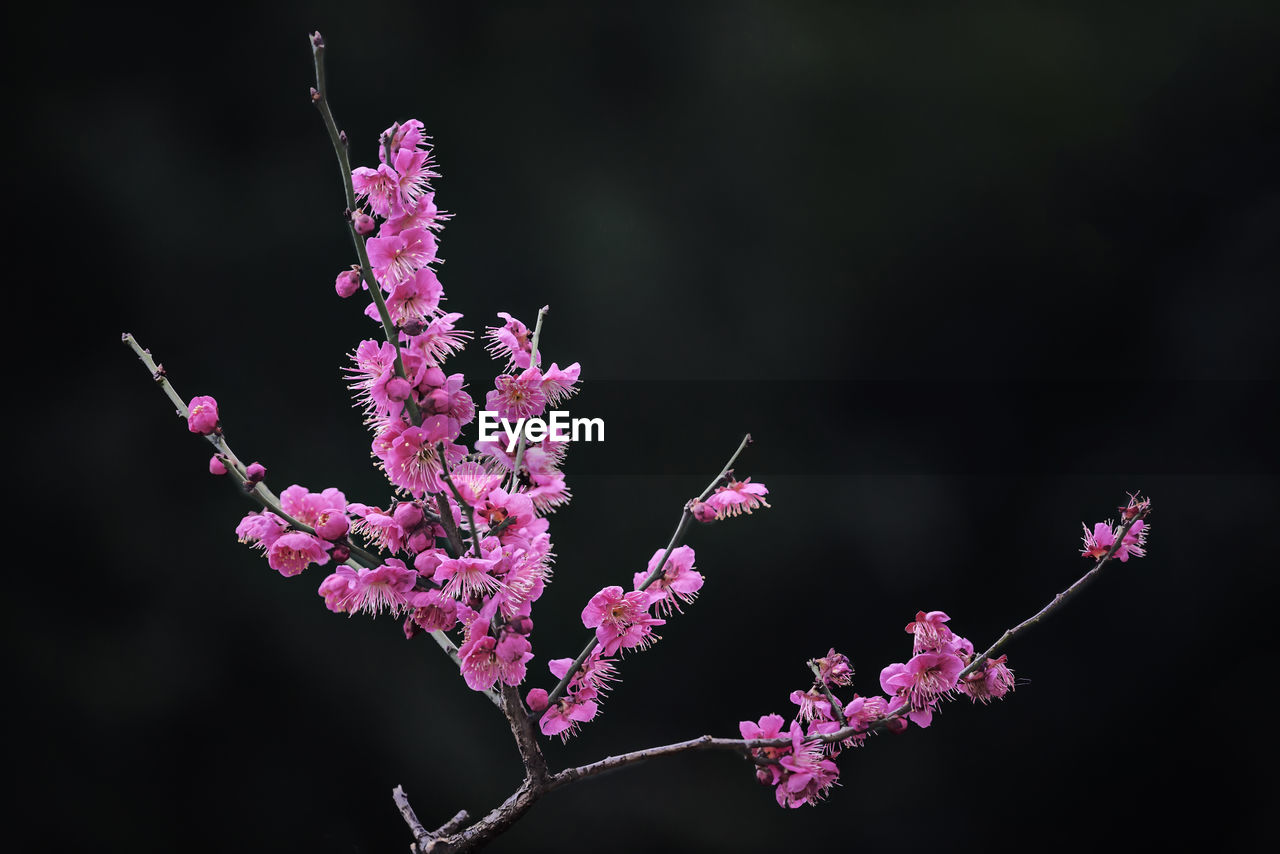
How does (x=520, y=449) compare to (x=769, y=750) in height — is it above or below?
above

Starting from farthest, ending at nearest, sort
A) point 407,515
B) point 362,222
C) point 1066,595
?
point 1066,595 < point 407,515 < point 362,222

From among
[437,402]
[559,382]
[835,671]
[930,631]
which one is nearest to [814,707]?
[835,671]

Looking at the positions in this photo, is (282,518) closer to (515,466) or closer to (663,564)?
(515,466)

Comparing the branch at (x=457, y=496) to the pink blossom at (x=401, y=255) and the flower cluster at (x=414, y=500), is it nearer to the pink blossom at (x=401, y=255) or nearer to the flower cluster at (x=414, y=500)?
the flower cluster at (x=414, y=500)

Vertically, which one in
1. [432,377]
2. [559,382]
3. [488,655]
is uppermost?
[559,382]

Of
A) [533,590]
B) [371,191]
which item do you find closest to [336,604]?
[533,590]

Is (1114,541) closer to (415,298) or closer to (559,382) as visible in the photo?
(559,382)

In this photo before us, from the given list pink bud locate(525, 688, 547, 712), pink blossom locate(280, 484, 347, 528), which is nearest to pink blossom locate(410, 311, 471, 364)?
pink blossom locate(280, 484, 347, 528)

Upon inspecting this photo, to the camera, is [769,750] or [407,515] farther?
[769,750]
